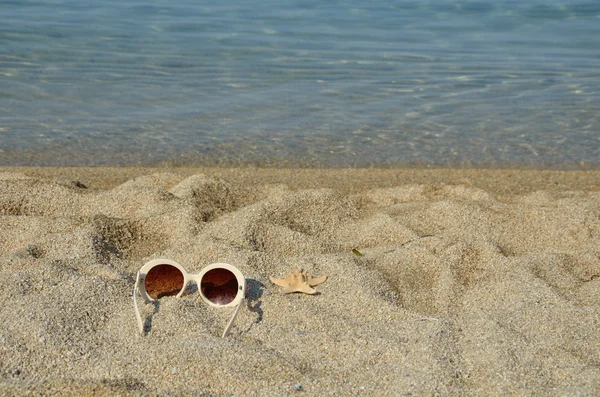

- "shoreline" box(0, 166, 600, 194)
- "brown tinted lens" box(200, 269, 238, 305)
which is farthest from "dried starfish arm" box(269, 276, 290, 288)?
"shoreline" box(0, 166, 600, 194)

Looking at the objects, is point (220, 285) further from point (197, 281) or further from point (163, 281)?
point (163, 281)

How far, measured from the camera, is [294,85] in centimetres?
788

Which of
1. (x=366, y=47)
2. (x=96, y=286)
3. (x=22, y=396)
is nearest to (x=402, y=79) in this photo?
(x=366, y=47)

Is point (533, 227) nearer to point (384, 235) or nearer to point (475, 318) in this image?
point (384, 235)

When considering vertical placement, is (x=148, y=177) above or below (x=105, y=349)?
below

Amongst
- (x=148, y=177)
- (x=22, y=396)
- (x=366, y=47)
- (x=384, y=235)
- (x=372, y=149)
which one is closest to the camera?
(x=22, y=396)

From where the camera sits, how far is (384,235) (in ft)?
11.8

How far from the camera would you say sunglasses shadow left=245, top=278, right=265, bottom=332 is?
270cm

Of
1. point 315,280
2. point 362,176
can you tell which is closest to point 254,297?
point 315,280

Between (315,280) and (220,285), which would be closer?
(220,285)

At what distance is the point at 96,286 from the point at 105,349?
441 millimetres

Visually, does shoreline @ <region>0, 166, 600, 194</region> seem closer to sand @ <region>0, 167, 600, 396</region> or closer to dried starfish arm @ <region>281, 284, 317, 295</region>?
sand @ <region>0, 167, 600, 396</region>

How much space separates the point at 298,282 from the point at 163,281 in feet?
1.87

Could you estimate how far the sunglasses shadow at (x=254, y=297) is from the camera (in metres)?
2.70
